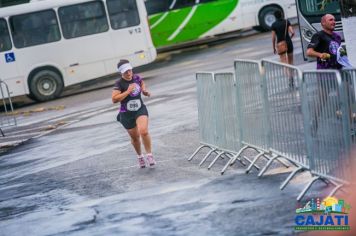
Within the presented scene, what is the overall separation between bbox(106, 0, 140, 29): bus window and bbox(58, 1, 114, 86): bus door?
0.30 metres

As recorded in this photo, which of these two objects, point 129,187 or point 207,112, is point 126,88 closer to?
point 207,112

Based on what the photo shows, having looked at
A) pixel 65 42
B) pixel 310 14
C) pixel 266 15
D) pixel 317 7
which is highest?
pixel 317 7

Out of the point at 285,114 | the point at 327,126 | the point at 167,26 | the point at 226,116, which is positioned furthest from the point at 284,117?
the point at 167,26

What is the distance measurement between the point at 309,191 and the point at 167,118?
8.94m

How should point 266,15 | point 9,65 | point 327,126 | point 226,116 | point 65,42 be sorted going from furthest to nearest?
point 266,15 → point 65,42 → point 9,65 → point 226,116 → point 327,126

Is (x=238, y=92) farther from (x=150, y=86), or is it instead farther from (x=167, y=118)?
(x=150, y=86)

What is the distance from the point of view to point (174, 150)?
527 inches

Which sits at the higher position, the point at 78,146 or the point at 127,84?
the point at 127,84

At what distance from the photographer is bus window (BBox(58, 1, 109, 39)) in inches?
1078

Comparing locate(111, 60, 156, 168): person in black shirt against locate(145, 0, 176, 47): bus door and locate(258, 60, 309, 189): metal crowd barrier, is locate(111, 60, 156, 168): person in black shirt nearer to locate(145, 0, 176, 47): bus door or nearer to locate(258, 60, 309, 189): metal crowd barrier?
locate(258, 60, 309, 189): metal crowd barrier

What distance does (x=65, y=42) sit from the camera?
27406 mm

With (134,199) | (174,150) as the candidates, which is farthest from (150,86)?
(134,199)

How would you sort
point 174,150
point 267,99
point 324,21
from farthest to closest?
point 174,150 → point 324,21 → point 267,99

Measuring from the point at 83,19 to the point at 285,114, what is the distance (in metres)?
19.1
